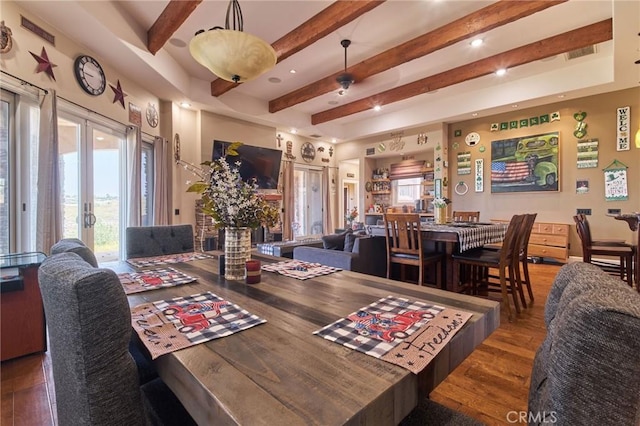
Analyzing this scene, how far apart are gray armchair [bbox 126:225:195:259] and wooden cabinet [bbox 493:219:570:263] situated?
5.99 metres

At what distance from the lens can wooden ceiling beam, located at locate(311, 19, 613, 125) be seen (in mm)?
3506

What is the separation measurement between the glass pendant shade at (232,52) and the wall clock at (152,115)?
3284 mm

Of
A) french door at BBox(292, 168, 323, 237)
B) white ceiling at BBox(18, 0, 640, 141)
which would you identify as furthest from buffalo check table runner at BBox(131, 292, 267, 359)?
french door at BBox(292, 168, 323, 237)

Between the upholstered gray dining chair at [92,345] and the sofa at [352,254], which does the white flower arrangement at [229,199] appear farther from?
the sofa at [352,254]

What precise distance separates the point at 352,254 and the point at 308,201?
535cm

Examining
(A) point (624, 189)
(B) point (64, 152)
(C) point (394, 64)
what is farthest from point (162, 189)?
(A) point (624, 189)

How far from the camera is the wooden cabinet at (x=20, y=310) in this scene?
215 centimetres

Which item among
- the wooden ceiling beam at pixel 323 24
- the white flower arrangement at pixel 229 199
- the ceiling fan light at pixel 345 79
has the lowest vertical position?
the white flower arrangement at pixel 229 199

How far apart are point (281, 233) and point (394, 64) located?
14.0 ft

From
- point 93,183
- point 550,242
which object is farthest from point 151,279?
point 550,242

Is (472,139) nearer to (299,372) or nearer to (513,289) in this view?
(513,289)

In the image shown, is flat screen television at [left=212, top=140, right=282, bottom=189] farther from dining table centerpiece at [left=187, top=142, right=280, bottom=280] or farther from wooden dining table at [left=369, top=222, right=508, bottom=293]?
dining table centerpiece at [left=187, top=142, right=280, bottom=280]

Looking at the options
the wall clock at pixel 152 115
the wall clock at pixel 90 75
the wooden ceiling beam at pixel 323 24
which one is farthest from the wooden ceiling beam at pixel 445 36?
the wall clock at pixel 90 75

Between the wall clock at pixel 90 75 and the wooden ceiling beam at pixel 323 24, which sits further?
the wall clock at pixel 90 75
